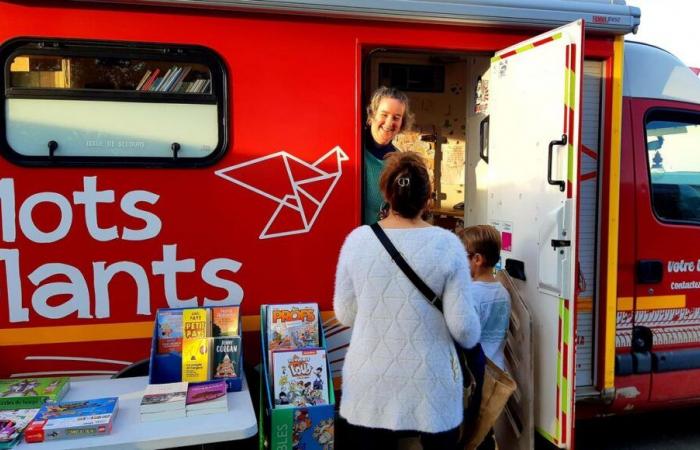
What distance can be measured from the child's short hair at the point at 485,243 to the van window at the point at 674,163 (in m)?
1.30

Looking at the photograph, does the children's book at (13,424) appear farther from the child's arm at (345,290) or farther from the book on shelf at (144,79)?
the book on shelf at (144,79)

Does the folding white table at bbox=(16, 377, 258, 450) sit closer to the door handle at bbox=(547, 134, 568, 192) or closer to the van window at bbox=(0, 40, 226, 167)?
the van window at bbox=(0, 40, 226, 167)

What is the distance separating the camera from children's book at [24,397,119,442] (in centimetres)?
212

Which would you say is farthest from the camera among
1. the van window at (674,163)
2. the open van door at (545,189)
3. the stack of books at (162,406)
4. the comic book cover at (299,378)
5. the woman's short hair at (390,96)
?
the van window at (674,163)

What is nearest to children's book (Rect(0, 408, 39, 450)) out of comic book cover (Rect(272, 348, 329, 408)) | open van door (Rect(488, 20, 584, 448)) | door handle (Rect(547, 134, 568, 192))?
comic book cover (Rect(272, 348, 329, 408))

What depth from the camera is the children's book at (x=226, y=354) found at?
265 centimetres

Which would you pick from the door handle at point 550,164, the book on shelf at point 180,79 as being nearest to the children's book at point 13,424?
the book on shelf at point 180,79

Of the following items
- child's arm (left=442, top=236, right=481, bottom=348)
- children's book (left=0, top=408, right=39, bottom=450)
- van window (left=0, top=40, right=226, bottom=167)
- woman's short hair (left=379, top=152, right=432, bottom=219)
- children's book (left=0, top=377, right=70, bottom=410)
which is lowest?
children's book (left=0, top=408, right=39, bottom=450)

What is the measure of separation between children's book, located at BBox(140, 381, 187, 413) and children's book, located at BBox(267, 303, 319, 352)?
19.1 inches

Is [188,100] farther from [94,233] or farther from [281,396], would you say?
[281,396]

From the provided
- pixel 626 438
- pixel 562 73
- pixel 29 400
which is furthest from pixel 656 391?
pixel 29 400

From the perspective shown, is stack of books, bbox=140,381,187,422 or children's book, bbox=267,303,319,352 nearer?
stack of books, bbox=140,381,187,422

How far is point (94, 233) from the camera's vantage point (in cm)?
273

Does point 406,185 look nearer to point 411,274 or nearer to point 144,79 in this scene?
point 411,274
